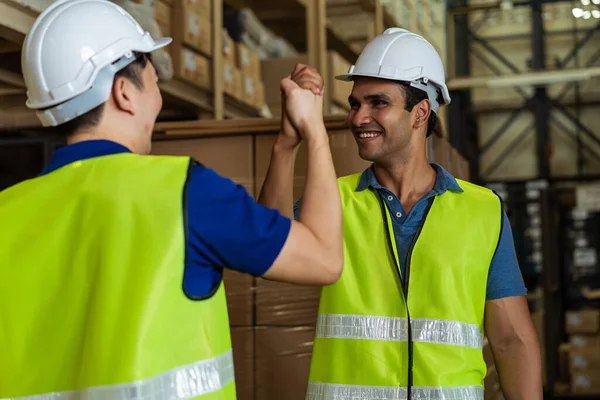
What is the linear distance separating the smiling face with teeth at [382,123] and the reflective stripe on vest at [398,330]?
1.64 ft

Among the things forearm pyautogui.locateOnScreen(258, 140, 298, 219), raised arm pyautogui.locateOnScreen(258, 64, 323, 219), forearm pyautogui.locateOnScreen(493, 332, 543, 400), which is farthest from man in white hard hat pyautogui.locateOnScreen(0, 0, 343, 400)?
forearm pyautogui.locateOnScreen(493, 332, 543, 400)

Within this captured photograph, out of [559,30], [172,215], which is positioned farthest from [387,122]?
[559,30]

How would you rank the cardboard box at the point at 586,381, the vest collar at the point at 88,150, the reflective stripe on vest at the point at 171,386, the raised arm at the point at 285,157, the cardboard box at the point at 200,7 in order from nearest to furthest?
the reflective stripe on vest at the point at 171,386
the vest collar at the point at 88,150
the raised arm at the point at 285,157
the cardboard box at the point at 200,7
the cardboard box at the point at 586,381

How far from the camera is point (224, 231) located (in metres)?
1.46

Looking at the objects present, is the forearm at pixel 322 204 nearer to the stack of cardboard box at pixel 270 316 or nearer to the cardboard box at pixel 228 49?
the stack of cardboard box at pixel 270 316

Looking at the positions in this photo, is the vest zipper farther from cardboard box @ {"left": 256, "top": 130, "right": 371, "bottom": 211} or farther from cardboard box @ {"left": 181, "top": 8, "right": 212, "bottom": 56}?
cardboard box @ {"left": 181, "top": 8, "right": 212, "bottom": 56}

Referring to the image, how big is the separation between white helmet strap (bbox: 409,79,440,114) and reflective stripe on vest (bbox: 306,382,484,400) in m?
0.90

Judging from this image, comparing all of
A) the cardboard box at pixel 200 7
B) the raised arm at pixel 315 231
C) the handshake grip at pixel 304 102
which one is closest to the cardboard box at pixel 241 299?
the handshake grip at pixel 304 102

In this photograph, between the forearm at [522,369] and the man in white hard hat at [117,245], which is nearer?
the man in white hard hat at [117,245]

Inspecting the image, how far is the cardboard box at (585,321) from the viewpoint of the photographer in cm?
874

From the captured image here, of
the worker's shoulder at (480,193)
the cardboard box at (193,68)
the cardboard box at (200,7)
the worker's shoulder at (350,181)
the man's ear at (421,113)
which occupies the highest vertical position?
the cardboard box at (200,7)

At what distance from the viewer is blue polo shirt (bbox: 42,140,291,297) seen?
145 cm

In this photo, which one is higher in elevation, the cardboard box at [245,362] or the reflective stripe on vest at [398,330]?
the reflective stripe on vest at [398,330]

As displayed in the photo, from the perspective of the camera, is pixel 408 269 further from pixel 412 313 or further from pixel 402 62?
pixel 402 62
